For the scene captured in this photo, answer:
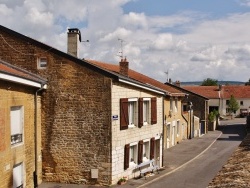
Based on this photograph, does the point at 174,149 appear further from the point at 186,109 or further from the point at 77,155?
the point at 77,155

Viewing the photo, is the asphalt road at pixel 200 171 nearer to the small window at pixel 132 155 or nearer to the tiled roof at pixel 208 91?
the small window at pixel 132 155

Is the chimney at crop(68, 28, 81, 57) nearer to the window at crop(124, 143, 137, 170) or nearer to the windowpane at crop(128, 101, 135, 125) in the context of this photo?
the windowpane at crop(128, 101, 135, 125)

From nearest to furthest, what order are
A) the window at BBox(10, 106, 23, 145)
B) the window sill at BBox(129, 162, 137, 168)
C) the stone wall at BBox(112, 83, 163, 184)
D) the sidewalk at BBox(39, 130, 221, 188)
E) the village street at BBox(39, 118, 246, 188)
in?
1. the window at BBox(10, 106, 23, 145)
2. the stone wall at BBox(112, 83, 163, 184)
3. the sidewalk at BBox(39, 130, 221, 188)
4. the village street at BBox(39, 118, 246, 188)
5. the window sill at BBox(129, 162, 137, 168)

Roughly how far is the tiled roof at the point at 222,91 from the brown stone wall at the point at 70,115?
59496 mm

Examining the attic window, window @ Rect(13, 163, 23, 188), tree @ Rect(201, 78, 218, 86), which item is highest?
tree @ Rect(201, 78, 218, 86)

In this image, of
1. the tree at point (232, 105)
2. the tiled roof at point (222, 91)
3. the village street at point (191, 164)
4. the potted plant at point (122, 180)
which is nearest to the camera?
the potted plant at point (122, 180)

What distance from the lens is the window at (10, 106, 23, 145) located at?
15.4m

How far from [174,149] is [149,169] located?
11252mm

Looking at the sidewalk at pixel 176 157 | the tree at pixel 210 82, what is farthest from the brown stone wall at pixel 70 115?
the tree at pixel 210 82

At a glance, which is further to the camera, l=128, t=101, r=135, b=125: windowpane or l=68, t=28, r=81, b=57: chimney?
l=68, t=28, r=81, b=57: chimney

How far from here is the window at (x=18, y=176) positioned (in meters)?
15.5

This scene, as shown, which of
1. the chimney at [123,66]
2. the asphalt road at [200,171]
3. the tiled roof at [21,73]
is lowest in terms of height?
the asphalt road at [200,171]

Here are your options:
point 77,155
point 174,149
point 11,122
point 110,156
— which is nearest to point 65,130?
point 77,155

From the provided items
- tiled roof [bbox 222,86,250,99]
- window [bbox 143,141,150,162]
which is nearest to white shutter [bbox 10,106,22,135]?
window [bbox 143,141,150,162]
